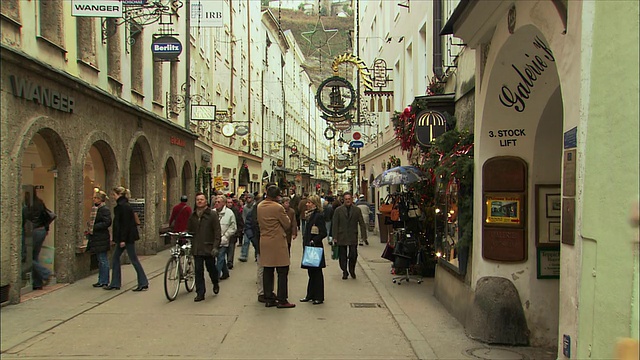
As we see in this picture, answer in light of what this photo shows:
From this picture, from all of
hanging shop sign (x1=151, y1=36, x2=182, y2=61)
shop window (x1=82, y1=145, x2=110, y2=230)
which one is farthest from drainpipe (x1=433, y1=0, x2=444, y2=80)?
shop window (x1=82, y1=145, x2=110, y2=230)

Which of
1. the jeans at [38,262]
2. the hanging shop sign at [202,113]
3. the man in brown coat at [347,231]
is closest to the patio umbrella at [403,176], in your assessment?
the man in brown coat at [347,231]

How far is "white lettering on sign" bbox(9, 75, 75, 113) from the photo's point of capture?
877 cm

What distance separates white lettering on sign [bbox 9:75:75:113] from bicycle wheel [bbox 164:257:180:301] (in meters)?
3.48

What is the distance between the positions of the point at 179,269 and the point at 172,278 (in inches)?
13.6

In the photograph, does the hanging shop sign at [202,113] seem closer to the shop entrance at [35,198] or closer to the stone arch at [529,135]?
the shop entrance at [35,198]

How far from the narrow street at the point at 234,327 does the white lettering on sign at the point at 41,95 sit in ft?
10.7

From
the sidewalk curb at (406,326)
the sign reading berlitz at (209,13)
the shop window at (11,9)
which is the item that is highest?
the sign reading berlitz at (209,13)

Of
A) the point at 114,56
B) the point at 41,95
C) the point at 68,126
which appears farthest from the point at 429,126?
the point at 114,56

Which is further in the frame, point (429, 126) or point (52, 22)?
point (52, 22)

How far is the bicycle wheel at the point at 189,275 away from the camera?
402 inches

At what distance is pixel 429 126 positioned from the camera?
9.79 meters

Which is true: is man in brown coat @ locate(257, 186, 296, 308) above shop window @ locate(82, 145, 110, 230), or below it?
below

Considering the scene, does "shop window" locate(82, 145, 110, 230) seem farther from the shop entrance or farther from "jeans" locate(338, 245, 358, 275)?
"jeans" locate(338, 245, 358, 275)

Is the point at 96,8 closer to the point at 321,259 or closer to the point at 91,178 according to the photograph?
the point at 91,178
